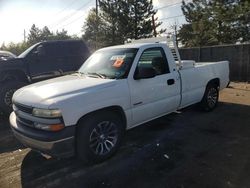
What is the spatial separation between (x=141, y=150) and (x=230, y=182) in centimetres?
166

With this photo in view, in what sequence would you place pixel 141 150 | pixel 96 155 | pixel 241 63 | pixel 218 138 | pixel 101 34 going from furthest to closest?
pixel 101 34, pixel 241 63, pixel 218 138, pixel 141 150, pixel 96 155

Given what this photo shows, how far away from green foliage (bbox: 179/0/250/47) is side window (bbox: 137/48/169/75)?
1721 centimetres

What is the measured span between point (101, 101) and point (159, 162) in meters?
1.32

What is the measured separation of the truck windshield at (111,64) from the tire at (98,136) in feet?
2.52

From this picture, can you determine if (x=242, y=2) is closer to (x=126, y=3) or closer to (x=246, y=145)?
(x=126, y=3)

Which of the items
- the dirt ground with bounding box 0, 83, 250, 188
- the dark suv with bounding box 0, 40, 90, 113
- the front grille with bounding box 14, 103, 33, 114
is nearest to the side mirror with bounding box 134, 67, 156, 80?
the dirt ground with bounding box 0, 83, 250, 188

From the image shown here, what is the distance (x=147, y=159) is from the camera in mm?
4594

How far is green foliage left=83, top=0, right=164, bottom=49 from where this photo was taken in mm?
30672

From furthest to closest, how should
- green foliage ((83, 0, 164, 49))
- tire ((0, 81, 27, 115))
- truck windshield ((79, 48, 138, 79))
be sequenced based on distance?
1. green foliage ((83, 0, 164, 49))
2. tire ((0, 81, 27, 115))
3. truck windshield ((79, 48, 138, 79))

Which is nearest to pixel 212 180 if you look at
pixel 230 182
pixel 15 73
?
pixel 230 182

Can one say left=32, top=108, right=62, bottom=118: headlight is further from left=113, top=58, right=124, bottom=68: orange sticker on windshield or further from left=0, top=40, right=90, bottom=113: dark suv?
left=0, top=40, right=90, bottom=113: dark suv

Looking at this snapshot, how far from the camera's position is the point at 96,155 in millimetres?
4441

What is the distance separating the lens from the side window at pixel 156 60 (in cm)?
533

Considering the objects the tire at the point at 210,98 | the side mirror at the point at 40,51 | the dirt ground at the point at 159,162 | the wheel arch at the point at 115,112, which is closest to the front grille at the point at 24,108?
the wheel arch at the point at 115,112
